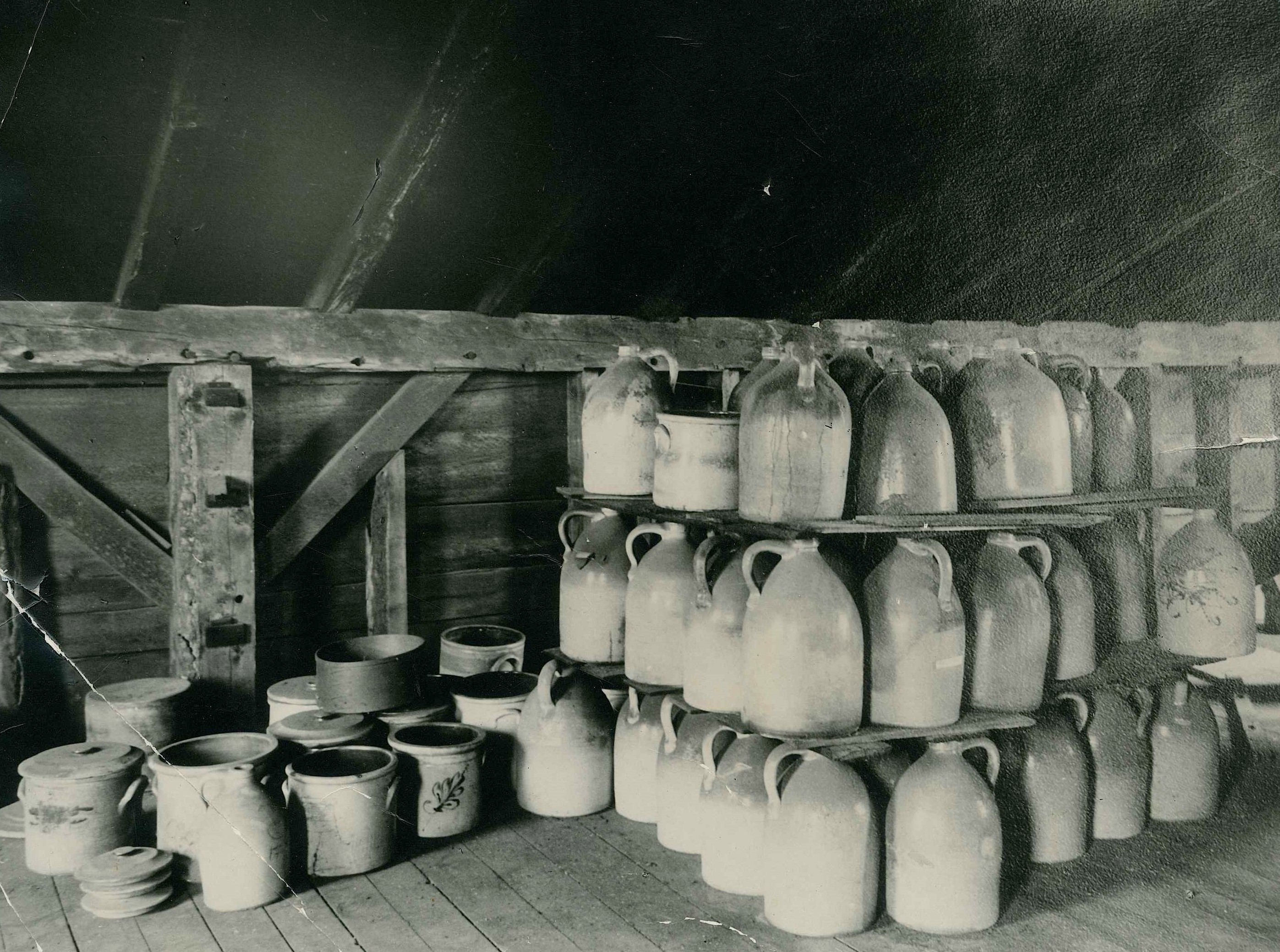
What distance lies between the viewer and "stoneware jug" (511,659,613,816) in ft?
11.1

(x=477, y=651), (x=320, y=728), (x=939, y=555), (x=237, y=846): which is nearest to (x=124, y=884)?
(x=237, y=846)

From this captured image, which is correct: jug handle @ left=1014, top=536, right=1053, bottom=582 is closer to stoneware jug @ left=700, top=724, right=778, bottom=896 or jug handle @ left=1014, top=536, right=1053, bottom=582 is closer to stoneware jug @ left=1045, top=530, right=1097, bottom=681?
stoneware jug @ left=1045, top=530, right=1097, bottom=681

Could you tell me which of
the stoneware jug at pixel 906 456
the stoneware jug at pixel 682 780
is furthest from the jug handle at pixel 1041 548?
the stoneware jug at pixel 682 780

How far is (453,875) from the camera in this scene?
2.96m

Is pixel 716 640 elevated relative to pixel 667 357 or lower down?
lower down

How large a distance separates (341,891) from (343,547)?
1.61 metres

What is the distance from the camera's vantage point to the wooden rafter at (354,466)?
366cm

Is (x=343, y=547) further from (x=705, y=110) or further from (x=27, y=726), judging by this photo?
(x=705, y=110)

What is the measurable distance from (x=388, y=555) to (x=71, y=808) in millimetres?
1431


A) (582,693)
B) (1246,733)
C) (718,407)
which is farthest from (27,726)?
(1246,733)

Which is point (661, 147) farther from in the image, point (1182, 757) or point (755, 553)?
point (1182, 757)

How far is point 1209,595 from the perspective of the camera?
3.25 m

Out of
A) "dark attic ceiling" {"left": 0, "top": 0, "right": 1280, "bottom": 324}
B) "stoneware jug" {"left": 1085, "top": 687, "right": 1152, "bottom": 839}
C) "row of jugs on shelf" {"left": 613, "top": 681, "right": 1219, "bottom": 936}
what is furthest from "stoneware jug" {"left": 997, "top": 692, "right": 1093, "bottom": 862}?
"dark attic ceiling" {"left": 0, "top": 0, "right": 1280, "bottom": 324}

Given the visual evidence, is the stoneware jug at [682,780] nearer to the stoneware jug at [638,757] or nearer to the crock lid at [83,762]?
the stoneware jug at [638,757]
